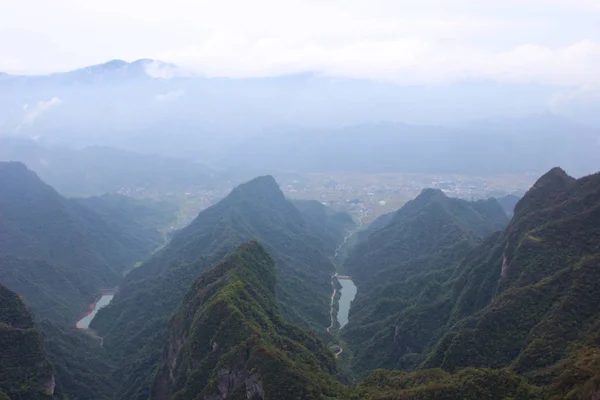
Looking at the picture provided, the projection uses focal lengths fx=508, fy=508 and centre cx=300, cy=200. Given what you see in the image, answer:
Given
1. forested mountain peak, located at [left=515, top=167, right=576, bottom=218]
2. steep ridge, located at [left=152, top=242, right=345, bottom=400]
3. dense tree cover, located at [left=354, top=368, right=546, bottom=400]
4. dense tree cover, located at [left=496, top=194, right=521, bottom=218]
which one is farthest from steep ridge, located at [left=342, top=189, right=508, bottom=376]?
dense tree cover, located at [left=354, top=368, right=546, bottom=400]

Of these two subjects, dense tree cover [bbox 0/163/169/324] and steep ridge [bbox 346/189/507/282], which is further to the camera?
steep ridge [bbox 346/189/507/282]

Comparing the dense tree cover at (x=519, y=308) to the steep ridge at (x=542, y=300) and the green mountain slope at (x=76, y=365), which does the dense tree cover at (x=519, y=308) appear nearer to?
the steep ridge at (x=542, y=300)

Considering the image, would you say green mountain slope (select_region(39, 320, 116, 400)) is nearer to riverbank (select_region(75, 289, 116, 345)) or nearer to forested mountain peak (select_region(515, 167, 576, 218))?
riverbank (select_region(75, 289, 116, 345))

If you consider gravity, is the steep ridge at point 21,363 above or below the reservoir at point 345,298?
above

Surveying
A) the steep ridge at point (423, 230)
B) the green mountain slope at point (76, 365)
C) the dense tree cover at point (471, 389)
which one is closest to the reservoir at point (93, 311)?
the green mountain slope at point (76, 365)

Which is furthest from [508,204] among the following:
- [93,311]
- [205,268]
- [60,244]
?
[60,244]

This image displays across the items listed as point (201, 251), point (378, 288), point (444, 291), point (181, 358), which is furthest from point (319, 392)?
point (201, 251)
